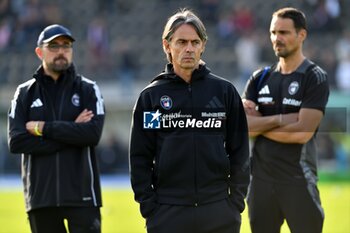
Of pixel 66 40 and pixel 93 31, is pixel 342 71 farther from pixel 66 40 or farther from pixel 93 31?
pixel 66 40

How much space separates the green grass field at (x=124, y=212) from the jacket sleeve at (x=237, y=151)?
5.58 metres

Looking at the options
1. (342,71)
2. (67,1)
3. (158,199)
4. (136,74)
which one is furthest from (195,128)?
(67,1)

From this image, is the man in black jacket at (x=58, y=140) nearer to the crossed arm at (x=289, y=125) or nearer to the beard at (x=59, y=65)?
the beard at (x=59, y=65)

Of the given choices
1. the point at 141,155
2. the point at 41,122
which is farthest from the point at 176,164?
the point at 41,122

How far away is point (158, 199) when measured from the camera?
17.6ft

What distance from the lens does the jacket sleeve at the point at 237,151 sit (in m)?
5.42

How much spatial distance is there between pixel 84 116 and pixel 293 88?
5.95 ft

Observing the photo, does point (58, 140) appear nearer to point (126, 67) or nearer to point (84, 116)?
point (84, 116)

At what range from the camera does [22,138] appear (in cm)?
688

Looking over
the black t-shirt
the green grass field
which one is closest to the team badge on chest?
the black t-shirt

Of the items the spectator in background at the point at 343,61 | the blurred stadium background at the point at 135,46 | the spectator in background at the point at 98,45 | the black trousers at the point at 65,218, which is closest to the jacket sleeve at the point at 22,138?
the black trousers at the point at 65,218

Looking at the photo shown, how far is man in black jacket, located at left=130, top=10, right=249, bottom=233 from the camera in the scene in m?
5.29

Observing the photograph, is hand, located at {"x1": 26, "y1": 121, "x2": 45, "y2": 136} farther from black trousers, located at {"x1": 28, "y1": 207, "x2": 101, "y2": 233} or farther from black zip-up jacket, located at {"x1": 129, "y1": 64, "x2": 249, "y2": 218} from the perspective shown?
black zip-up jacket, located at {"x1": 129, "y1": 64, "x2": 249, "y2": 218}

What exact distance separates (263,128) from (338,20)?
1710cm
